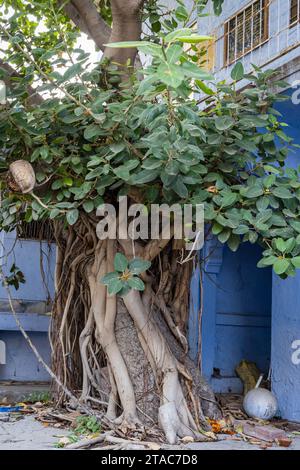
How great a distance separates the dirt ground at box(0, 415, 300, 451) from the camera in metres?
3.72

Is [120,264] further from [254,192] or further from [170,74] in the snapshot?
[170,74]

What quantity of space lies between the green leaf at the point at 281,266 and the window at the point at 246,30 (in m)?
3.56

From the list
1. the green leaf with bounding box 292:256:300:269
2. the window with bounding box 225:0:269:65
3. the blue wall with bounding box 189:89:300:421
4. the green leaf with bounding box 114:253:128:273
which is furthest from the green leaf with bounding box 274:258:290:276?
the window with bounding box 225:0:269:65

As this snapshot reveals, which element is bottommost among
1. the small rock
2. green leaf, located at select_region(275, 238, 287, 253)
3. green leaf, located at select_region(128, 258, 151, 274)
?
the small rock

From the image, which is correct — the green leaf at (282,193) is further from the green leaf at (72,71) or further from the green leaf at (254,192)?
the green leaf at (72,71)

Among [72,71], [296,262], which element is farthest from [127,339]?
[72,71]

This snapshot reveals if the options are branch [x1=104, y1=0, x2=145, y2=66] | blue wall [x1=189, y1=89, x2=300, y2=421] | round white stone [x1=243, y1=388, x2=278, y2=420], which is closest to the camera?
branch [x1=104, y1=0, x2=145, y2=66]

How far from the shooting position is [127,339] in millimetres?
4438

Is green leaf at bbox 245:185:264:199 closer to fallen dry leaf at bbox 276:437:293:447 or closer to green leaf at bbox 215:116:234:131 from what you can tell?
green leaf at bbox 215:116:234:131

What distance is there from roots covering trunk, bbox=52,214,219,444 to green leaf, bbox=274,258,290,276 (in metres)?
1.11

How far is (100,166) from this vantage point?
3814mm

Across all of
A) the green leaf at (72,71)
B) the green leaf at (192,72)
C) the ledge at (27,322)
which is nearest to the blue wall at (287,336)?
the green leaf at (72,71)

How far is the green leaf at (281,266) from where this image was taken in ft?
11.2

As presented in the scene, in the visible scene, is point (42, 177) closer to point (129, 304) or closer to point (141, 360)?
point (129, 304)
